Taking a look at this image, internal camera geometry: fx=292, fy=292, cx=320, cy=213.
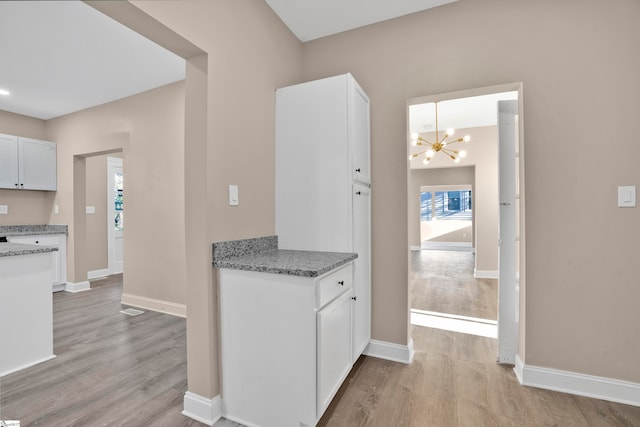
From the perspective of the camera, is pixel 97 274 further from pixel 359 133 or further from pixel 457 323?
pixel 457 323

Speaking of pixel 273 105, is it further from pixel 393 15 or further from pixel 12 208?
pixel 12 208

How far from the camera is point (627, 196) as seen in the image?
182 cm

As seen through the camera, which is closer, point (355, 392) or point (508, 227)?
point (355, 392)

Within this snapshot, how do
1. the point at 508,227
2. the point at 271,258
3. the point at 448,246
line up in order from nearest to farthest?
the point at 271,258
the point at 508,227
the point at 448,246

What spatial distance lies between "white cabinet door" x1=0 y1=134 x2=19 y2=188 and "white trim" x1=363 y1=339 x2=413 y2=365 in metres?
5.31

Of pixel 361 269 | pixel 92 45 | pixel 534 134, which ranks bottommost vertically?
pixel 361 269

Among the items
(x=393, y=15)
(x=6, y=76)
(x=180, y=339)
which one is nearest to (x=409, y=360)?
(x=180, y=339)

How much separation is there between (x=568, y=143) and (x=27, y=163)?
6403mm

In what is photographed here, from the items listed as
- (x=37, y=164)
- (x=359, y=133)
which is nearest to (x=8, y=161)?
(x=37, y=164)

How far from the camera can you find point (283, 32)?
2396mm

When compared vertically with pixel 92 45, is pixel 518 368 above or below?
below

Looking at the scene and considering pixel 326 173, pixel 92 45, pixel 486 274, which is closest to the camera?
pixel 326 173

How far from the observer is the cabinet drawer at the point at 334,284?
150 centimetres

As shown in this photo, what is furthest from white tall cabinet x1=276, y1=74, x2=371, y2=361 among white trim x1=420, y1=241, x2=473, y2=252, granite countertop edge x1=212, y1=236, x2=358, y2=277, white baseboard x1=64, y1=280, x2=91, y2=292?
white trim x1=420, y1=241, x2=473, y2=252
